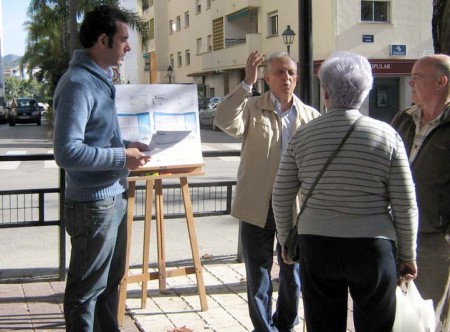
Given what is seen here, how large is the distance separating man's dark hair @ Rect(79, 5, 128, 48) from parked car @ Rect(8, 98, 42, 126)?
39.8 meters

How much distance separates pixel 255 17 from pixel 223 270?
3261cm

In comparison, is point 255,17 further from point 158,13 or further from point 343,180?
point 343,180

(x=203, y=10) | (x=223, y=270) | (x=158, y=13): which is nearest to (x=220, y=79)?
(x=203, y=10)

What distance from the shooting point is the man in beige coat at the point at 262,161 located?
380 cm

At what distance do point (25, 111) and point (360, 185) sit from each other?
4099 centimetres

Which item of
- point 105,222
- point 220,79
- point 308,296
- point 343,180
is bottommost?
point 308,296

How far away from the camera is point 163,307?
4.76 metres

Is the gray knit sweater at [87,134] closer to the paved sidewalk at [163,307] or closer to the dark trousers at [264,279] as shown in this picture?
the dark trousers at [264,279]

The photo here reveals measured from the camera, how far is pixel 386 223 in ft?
8.93

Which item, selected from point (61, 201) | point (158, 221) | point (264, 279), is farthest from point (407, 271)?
point (61, 201)

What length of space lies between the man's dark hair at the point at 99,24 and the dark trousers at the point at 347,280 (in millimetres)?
1441

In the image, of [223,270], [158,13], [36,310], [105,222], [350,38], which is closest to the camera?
[105,222]

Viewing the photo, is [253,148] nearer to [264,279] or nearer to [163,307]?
[264,279]

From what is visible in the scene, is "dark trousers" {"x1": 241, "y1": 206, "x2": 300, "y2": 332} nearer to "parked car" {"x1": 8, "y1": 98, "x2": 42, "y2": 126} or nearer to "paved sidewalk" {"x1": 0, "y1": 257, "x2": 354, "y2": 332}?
"paved sidewalk" {"x1": 0, "y1": 257, "x2": 354, "y2": 332}
